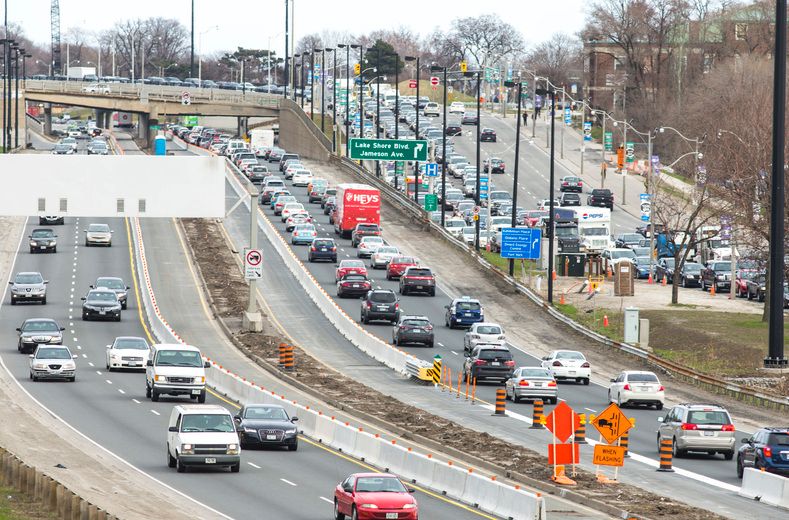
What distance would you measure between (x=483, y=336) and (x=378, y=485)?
3200 cm

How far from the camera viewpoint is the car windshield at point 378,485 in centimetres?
2750

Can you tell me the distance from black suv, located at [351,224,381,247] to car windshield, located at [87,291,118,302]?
81.2 ft

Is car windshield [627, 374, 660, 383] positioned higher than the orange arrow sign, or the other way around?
the orange arrow sign

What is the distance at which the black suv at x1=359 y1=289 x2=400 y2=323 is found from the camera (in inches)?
2638

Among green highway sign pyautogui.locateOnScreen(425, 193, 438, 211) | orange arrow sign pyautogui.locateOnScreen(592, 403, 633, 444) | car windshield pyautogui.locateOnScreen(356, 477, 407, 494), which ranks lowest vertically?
car windshield pyautogui.locateOnScreen(356, 477, 407, 494)

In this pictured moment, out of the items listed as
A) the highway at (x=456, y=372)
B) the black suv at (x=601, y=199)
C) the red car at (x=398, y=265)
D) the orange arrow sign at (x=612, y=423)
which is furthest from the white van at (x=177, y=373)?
the black suv at (x=601, y=199)

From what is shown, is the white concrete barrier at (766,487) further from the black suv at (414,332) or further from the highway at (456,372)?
the black suv at (414,332)

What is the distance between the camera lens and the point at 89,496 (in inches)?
1212

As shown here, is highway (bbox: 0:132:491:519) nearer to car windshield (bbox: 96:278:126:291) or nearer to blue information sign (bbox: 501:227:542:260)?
car windshield (bbox: 96:278:126:291)

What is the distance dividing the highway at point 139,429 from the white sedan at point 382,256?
12.6m

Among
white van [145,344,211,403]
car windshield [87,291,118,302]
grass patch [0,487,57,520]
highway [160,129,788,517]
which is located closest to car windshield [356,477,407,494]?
grass patch [0,487,57,520]

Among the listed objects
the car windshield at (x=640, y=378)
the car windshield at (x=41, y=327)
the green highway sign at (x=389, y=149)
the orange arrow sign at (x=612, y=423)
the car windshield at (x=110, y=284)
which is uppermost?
the green highway sign at (x=389, y=149)

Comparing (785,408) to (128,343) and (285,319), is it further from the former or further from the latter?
(285,319)

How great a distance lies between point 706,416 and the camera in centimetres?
3878
